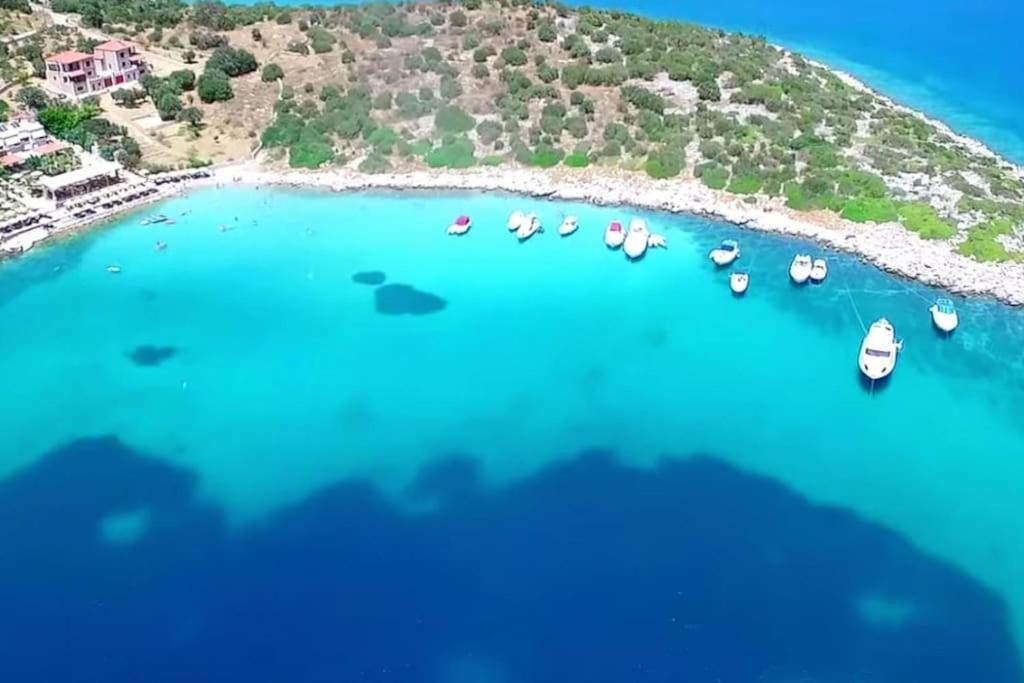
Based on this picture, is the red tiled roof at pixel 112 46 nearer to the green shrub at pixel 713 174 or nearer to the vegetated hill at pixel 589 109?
the vegetated hill at pixel 589 109

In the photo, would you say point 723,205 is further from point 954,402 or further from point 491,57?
point 491,57

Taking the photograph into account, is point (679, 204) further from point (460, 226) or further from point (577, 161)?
point (460, 226)

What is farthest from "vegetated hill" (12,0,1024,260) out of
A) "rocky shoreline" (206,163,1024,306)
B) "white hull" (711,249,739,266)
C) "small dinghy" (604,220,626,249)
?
"small dinghy" (604,220,626,249)

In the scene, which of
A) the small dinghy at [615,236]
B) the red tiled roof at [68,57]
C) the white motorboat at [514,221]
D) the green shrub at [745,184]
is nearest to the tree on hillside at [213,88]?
the red tiled roof at [68,57]

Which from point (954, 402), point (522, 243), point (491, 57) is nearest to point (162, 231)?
point (522, 243)

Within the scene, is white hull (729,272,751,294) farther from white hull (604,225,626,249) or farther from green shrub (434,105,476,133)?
green shrub (434,105,476,133)

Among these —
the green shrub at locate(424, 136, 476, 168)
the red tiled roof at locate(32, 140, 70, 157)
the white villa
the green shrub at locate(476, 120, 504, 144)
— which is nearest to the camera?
the red tiled roof at locate(32, 140, 70, 157)

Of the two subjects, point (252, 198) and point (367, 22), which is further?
point (367, 22)

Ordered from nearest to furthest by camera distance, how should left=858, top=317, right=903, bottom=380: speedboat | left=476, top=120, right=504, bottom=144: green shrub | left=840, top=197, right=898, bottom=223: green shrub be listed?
1. left=858, top=317, right=903, bottom=380: speedboat
2. left=840, top=197, right=898, bottom=223: green shrub
3. left=476, top=120, right=504, bottom=144: green shrub
